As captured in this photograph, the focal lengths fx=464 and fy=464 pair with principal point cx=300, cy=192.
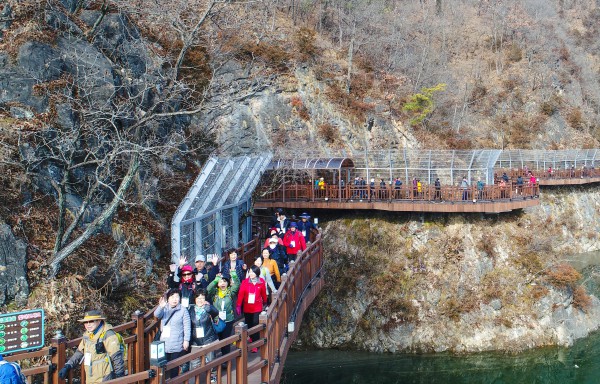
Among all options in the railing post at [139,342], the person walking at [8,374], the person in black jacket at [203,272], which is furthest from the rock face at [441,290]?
the person walking at [8,374]

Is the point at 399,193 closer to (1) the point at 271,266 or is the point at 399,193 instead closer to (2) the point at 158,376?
(1) the point at 271,266

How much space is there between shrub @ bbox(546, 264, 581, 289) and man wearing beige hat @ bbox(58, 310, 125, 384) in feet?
67.5

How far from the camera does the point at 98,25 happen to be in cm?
1606

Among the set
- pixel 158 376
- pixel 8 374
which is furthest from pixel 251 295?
pixel 8 374

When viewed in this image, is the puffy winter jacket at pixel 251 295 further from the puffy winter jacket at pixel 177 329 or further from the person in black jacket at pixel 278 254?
the person in black jacket at pixel 278 254

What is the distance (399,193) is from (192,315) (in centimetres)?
1657

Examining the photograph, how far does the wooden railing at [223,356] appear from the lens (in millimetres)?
5562

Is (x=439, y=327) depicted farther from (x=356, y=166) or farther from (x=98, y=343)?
(x=98, y=343)

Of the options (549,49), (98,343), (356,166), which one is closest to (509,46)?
(549,49)

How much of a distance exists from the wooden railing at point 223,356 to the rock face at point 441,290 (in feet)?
34.5

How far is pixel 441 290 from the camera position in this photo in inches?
833

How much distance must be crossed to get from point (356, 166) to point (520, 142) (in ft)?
66.9

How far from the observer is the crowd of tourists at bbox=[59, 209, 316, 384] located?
5.65 m

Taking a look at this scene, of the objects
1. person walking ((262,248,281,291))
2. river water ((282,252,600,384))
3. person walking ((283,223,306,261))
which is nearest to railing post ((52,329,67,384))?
person walking ((262,248,281,291))
